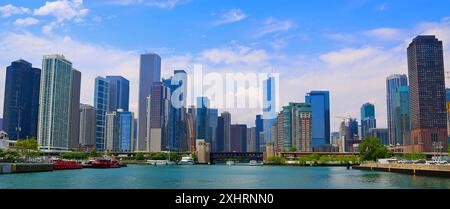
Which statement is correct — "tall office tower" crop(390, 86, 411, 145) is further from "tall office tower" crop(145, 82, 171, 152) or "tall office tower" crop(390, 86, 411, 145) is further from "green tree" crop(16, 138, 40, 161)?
"tall office tower" crop(145, 82, 171, 152)

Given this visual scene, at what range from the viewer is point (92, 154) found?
95312 millimetres

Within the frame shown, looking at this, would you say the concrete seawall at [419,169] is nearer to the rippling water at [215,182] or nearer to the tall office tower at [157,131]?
the rippling water at [215,182]

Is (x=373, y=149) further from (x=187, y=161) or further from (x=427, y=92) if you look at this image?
(x=187, y=161)

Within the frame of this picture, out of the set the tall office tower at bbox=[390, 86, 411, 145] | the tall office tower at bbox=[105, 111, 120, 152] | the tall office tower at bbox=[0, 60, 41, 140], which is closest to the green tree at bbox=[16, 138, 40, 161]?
the tall office tower at bbox=[0, 60, 41, 140]

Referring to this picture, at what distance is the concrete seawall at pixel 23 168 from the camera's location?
35675 millimetres

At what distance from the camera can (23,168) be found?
39.5 m

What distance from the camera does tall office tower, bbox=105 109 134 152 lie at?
132 metres

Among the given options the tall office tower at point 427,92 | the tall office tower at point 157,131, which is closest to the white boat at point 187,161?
the tall office tower at point 157,131

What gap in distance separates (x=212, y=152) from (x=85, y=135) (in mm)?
32776

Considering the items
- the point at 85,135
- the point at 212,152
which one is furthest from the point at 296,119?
the point at 85,135

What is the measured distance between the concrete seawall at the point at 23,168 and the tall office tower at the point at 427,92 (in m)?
31.1

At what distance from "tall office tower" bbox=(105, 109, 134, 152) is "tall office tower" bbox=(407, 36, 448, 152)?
8863 centimetres

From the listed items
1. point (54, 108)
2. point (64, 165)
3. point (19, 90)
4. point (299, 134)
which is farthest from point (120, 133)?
point (19, 90)
